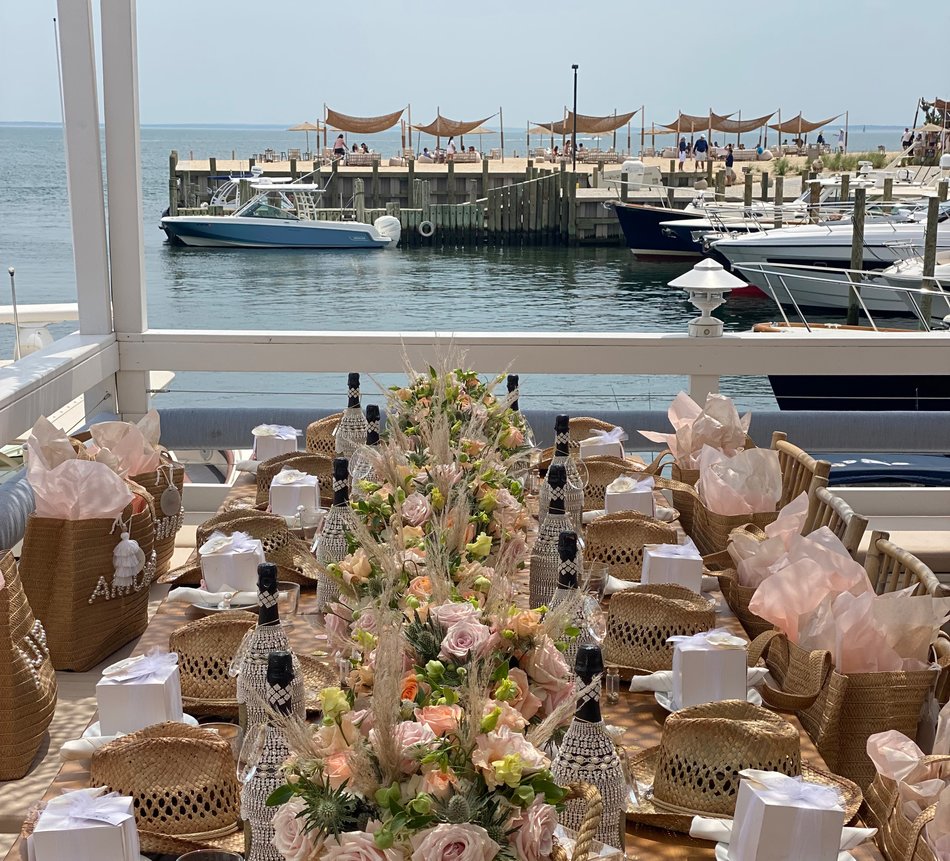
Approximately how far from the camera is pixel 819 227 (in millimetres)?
22453

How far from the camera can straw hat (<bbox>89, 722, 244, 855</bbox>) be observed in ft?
4.34

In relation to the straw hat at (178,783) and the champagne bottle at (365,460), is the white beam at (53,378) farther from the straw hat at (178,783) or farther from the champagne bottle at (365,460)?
the straw hat at (178,783)

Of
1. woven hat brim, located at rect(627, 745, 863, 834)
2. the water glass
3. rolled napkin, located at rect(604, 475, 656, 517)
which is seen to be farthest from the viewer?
rolled napkin, located at rect(604, 475, 656, 517)

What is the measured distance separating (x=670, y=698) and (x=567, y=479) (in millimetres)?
623

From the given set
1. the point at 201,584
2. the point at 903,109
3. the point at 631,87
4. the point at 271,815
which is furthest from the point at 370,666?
the point at 631,87

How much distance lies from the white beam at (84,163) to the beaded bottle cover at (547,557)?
6.86ft

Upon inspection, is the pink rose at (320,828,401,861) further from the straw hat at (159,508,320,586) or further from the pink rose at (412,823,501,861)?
the straw hat at (159,508,320,586)

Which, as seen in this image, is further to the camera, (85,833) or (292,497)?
(292,497)

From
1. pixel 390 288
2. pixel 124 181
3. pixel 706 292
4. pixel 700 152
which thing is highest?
pixel 700 152

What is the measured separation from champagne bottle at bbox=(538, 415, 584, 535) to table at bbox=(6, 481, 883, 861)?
0.17 meters

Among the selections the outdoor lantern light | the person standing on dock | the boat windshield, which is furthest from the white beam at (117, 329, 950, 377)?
the person standing on dock

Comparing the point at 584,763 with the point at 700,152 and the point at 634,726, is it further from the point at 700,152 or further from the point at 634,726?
the point at 700,152

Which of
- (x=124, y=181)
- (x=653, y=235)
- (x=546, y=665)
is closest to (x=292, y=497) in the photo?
(x=546, y=665)

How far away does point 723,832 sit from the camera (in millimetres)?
1306
